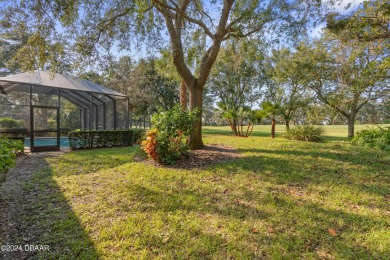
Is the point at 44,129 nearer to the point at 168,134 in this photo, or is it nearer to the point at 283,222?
the point at 168,134

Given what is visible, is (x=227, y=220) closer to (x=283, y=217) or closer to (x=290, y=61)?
(x=283, y=217)

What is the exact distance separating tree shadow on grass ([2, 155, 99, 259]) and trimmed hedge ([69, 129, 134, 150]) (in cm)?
639

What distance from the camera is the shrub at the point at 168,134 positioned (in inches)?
217

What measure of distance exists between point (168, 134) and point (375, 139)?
955cm

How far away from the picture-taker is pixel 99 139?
1082 centimetres

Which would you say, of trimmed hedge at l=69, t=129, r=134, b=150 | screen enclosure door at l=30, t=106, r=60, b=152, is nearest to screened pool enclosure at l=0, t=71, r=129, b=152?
screen enclosure door at l=30, t=106, r=60, b=152

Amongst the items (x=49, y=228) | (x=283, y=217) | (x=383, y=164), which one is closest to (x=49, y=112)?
(x=49, y=228)

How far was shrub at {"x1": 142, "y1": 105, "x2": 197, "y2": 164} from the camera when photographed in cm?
552

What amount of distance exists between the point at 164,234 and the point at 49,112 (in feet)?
34.0

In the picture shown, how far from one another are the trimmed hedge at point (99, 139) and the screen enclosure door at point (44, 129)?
934 millimetres

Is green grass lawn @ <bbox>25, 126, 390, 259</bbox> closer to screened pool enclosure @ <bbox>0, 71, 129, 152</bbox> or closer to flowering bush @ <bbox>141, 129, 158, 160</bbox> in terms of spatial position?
flowering bush @ <bbox>141, 129, 158, 160</bbox>

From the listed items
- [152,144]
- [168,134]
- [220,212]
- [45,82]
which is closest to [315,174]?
[220,212]

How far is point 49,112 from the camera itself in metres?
10.2

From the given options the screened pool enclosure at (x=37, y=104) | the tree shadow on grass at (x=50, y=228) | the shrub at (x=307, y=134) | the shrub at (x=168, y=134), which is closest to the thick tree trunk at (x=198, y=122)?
the shrub at (x=168, y=134)
